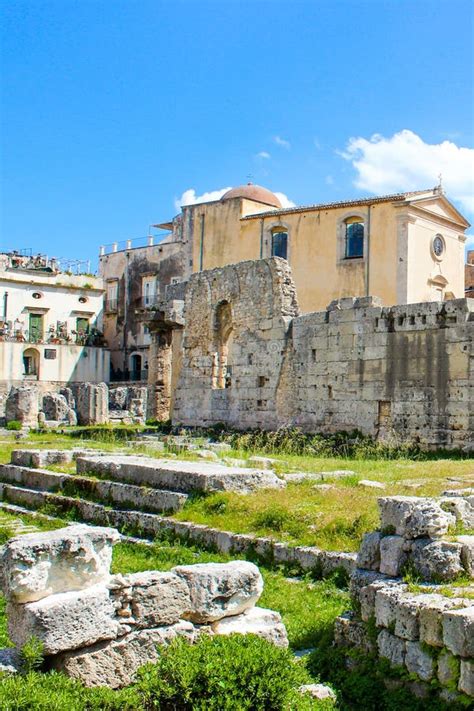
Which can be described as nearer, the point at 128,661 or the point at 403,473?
the point at 128,661

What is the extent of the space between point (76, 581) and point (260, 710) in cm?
146

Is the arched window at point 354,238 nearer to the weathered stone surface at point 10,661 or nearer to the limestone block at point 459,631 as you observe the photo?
the limestone block at point 459,631

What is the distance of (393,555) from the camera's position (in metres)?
5.63

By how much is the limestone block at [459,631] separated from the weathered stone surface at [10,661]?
2440mm

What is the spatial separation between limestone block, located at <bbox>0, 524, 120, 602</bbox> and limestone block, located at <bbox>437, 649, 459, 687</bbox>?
2.12 m

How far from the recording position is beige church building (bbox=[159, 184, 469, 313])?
115 ft

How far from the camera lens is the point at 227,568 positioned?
5.48 m

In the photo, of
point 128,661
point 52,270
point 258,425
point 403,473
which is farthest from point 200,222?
point 128,661

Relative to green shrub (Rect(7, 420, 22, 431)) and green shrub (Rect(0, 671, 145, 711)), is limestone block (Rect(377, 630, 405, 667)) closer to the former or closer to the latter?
green shrub (Rect(0, 671, 145, 711))

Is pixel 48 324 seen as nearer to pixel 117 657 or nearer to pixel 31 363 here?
pixel 31 363

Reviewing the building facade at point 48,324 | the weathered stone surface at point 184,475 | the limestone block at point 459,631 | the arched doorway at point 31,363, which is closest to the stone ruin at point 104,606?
the limestone block at point 459,631

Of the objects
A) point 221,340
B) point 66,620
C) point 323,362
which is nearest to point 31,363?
point 221,340

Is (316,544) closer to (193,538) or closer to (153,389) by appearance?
(193,538)

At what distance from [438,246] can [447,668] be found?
34.5m
